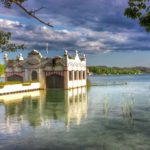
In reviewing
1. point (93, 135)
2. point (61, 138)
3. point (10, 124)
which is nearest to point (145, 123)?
point (93, 135)

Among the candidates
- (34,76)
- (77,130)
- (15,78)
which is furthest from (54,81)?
(77,130)

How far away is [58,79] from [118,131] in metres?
64.8

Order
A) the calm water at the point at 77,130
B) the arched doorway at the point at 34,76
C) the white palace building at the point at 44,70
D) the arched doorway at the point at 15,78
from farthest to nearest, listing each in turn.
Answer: the arched doorway at the point at 15,78 < the arched doorway at the point at 34,76 < the white palace building at the point at 44,70 < the calm water at the point at 77,130

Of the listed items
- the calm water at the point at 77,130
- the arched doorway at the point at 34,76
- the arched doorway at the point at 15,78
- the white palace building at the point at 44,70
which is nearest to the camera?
the calm water at the point at 77,130

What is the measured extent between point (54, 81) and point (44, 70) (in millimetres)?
4147

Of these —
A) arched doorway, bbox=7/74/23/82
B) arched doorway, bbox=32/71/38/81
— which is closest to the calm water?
arched doorway, bbox=32/71/38/81

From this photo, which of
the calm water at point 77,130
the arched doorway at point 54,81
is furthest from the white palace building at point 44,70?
the calm water at point 77,130

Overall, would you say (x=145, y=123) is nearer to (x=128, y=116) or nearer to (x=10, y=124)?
(x=128, y=116)

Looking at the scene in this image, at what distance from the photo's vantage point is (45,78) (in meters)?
94.1

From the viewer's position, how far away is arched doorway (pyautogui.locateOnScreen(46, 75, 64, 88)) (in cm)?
9262

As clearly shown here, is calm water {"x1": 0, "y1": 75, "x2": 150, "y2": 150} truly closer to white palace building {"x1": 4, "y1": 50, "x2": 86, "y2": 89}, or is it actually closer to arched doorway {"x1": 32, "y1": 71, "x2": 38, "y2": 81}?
white palace building {"x1": 4, "y1": 50, "x2": 86, "y2": 89}

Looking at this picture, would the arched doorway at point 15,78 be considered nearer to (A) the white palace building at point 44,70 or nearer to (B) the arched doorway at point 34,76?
(A) the white palace building at point 44,70

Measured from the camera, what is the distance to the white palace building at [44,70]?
92312mm

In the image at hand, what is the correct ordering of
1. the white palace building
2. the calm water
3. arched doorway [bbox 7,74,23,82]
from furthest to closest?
arched doorway [bbox 7,74,23,82] → the white palace building → the calm water
